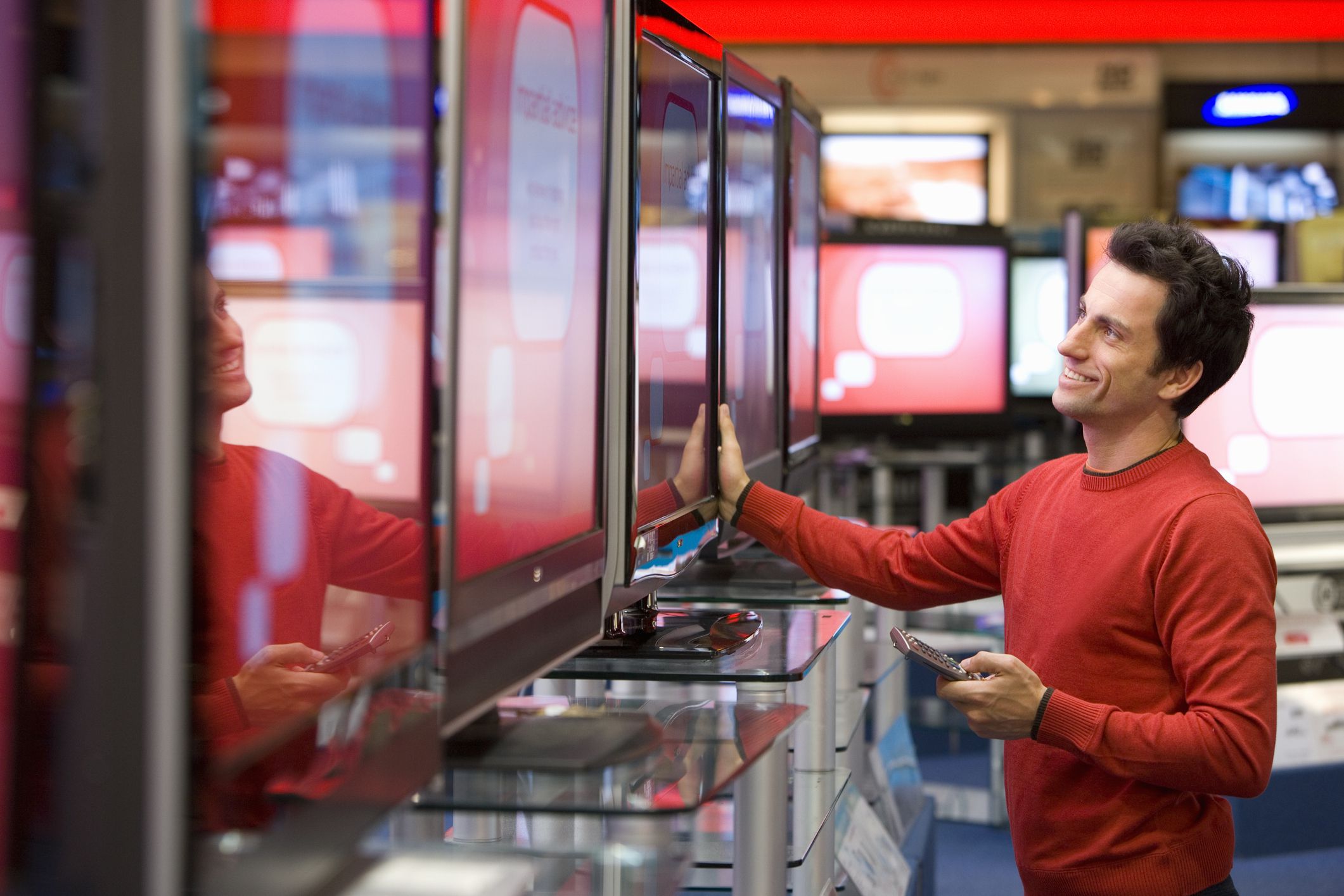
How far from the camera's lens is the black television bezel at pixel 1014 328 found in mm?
4090

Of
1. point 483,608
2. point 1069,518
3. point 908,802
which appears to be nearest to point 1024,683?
point 1069,518

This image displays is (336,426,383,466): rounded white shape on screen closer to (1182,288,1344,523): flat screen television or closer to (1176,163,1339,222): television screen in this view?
(1182,288,1344,523): flat screen television

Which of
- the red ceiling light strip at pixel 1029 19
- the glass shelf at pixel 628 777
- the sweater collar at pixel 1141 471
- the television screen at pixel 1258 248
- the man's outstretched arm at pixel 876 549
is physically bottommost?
the glass shelf at pixel 628 777

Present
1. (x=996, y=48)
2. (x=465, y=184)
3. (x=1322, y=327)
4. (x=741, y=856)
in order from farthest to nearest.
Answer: (x=996, y=48) → (x=1322, y=327) → (x=741, y=856) → (x=465, y=184)

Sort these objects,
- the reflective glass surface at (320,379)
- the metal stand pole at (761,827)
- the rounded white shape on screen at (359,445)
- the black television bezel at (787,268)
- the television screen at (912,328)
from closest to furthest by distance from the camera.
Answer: the reflective glass surface at (320,379) → the rounded white shape on screen at (359,445) → the metal stand pole at (761,827) → the black television bezel at (787,268) → the television screen at (912,328)

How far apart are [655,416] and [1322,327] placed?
2142 millimetres

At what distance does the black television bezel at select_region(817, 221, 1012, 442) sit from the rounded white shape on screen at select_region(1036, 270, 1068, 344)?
10.9 inches

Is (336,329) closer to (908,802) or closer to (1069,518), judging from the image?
(1069,518)

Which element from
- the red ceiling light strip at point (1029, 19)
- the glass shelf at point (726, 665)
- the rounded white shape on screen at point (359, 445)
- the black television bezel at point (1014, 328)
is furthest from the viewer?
the red ceiling light strip at point (1029, 19)

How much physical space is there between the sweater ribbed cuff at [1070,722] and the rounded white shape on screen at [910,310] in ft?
8.15

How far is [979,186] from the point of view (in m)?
7.96

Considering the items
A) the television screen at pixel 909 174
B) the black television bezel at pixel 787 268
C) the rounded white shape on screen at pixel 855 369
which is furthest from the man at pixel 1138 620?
the television screen at pixel 909 174

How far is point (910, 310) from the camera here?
4.02 metres

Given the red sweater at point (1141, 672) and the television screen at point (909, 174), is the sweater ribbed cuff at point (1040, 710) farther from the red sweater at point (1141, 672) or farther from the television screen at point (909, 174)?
the television screen at point (909, 174)
